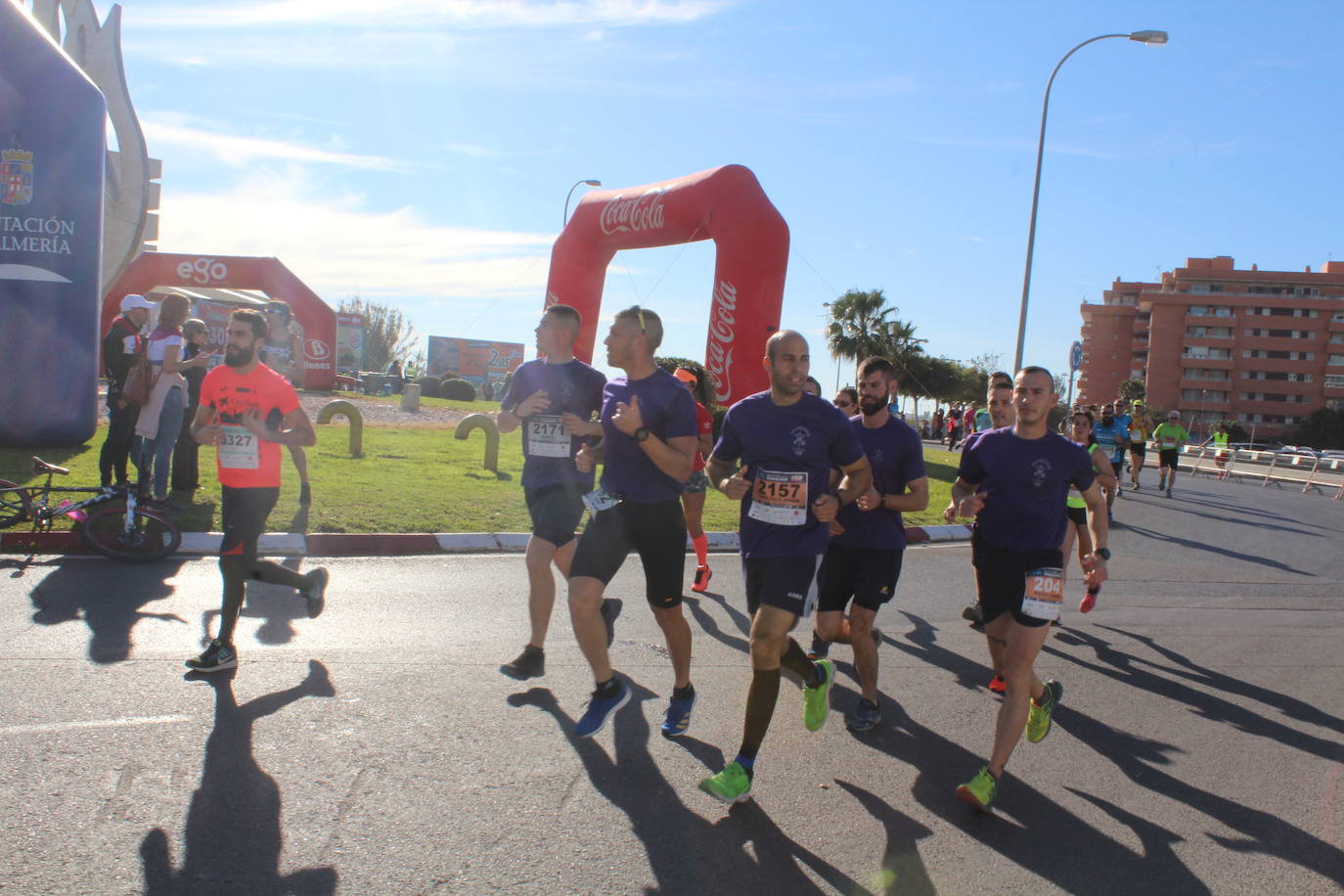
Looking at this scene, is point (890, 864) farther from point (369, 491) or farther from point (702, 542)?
point (369, 491)

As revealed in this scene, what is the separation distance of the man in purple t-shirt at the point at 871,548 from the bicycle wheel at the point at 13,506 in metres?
6.47

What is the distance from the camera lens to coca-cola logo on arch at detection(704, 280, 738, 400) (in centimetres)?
1669

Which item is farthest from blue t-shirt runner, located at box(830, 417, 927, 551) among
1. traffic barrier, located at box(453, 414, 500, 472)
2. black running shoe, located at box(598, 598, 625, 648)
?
traffic barrier, located at box(453, 414, 500, 472)

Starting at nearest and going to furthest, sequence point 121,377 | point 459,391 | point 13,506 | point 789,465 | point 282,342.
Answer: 1. point 789,465
2. point 13,506
3. point 121,377
4. point 282,342
5. point 459,391

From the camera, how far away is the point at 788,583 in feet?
13.4

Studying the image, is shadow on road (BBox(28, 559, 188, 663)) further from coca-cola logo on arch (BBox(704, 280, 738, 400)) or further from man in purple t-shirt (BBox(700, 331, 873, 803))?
coca-cola logo on arch (BBox(704, 280, 738, 400))

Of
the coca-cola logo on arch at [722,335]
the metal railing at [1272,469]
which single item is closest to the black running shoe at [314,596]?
the coca-cola logo on arch at [722,335]

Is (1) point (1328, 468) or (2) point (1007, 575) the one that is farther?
(1) point (1328, 468)

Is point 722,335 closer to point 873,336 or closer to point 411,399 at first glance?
point 411,399

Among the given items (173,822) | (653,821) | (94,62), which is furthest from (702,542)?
(94,62)

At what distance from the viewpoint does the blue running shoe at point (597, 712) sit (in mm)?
4449

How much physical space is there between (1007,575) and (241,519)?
3673 millimetres

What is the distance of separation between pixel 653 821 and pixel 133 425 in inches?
307

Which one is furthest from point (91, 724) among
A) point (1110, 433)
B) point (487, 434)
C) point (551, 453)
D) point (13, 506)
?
Result: point (1110, 433)
